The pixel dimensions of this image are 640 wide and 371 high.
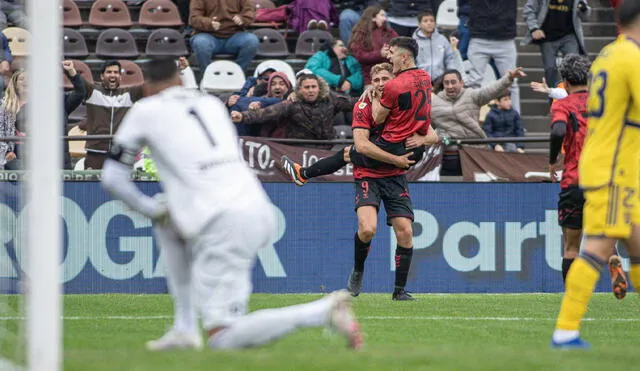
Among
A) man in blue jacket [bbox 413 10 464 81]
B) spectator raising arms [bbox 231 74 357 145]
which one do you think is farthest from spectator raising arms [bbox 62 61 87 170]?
man in blue jacket [bbox 413 10 464 81]

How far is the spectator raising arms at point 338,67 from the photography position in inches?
753

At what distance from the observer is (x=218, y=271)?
7.29 metres

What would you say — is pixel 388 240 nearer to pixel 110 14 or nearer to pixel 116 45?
pixel 116 45

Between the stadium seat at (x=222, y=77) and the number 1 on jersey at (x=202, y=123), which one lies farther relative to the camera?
the stadium seat at (x=222, y=77)

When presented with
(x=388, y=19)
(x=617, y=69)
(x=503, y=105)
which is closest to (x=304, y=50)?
(x=388, y=19)

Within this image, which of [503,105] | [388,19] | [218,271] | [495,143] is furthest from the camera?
[388,19]

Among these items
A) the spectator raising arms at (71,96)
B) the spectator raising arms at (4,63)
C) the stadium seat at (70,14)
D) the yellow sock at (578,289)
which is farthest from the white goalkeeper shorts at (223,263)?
the stadium seat at (70,14)

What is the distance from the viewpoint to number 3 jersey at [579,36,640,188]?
317 inches

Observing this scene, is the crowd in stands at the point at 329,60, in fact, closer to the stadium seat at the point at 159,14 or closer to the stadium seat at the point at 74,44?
the stadium seat at the point at 159,14

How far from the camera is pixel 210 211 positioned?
286 inches

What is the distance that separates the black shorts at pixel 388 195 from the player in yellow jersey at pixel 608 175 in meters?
4.86

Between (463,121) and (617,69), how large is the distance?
9384 millimetres

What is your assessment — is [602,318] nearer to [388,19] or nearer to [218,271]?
[218,271]

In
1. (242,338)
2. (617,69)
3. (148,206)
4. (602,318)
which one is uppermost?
(617,69)
